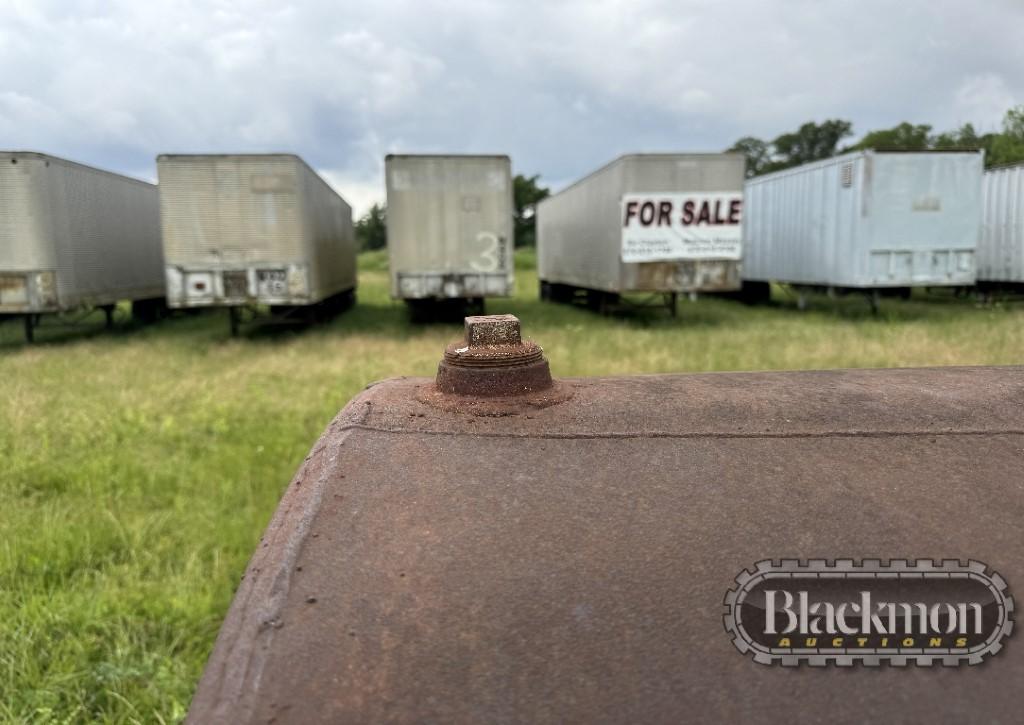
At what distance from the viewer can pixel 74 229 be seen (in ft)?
40.9

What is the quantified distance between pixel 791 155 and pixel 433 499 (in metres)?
75.8

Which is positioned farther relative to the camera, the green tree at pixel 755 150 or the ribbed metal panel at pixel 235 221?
the green tree at pixel 755 150

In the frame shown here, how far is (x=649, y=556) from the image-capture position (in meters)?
0.99

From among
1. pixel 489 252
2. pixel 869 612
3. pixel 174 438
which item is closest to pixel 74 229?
pixel 489 252

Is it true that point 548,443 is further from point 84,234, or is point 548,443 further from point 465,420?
point 84,234

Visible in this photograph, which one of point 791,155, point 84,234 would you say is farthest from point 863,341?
point 791,155

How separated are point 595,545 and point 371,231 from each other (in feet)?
207

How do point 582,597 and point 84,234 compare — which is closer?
point 582,597

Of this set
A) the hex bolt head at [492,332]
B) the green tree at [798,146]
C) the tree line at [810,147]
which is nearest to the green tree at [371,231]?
the tree line at [810,147]

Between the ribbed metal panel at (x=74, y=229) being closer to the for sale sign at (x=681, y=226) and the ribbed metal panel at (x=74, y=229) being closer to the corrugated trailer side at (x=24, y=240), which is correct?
the corrugated trailer side at (x=24, y=240)

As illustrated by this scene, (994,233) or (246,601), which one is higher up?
(994,233)

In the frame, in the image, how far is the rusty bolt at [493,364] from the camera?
4.51 feet

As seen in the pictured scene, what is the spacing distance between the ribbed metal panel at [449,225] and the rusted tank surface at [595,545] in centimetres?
1128

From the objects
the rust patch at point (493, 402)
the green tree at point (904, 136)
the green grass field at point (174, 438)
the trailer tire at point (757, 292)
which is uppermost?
the green tree at point (904, 136)
